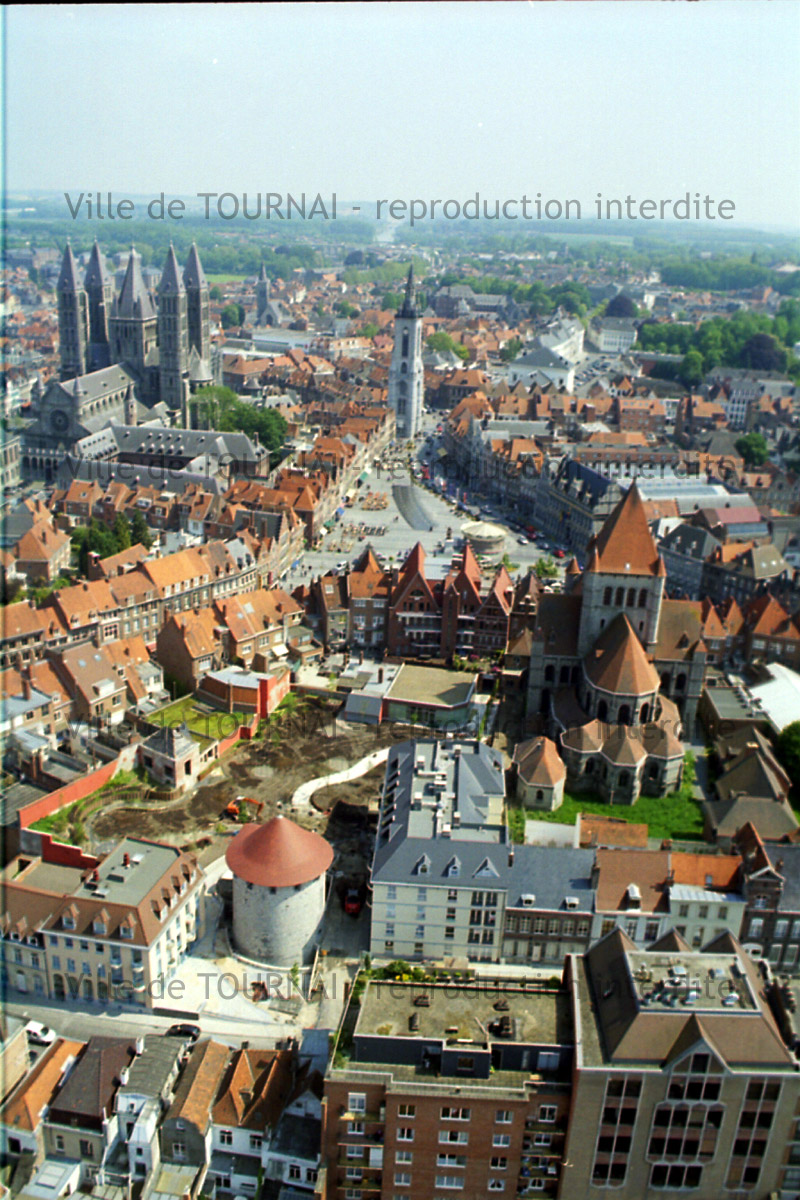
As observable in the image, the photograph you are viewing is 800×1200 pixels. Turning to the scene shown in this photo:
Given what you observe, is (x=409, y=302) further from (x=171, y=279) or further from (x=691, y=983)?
(x=691, y=983)

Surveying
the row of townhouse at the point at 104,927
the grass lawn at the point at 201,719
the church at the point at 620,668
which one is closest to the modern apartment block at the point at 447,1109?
the row of townhouse at the point at 104,927

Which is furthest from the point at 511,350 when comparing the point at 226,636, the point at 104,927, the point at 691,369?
the point at 104,927

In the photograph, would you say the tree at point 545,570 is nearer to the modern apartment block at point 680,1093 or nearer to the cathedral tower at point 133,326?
the modern apartment block at point 680,1093

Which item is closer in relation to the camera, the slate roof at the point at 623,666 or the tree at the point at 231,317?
the slate roof at the point at 623,666

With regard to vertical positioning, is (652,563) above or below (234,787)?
above

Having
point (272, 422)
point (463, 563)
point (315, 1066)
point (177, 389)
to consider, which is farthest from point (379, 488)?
point (315, 1066)

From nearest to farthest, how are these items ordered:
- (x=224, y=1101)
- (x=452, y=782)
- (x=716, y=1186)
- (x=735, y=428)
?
1. (x=716, y=1186)
2. (x=224, y=1101)
3. (x=452, y=782)
4. (x=735, y=428)

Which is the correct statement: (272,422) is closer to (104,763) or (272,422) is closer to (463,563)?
(463,563)
